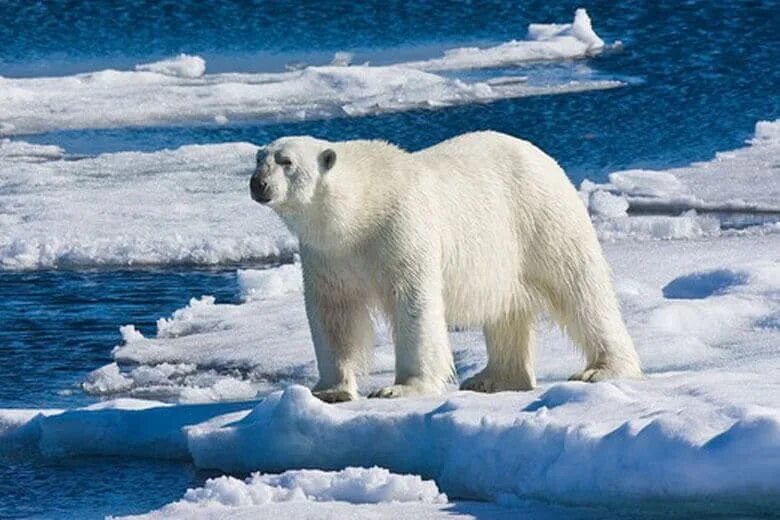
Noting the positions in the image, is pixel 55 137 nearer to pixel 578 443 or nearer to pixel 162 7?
pixel 162 7

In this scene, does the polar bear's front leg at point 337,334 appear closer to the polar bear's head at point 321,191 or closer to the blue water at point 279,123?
the polar bear's head at point 321,191

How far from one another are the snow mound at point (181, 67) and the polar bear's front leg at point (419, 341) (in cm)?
1131

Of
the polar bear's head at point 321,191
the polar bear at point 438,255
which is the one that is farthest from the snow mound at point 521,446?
the polar bear's head at point 321,191

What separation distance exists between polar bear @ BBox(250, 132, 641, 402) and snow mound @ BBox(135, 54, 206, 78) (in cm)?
1074

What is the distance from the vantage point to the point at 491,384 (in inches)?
243

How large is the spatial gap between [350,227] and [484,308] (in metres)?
0.63

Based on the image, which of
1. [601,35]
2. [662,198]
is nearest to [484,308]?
[662,198]

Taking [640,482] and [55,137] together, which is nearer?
[640,482]

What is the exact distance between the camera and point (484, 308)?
5824mm

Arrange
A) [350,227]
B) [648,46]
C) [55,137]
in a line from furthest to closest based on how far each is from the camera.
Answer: [648,46]
[55,137]
[350,227]

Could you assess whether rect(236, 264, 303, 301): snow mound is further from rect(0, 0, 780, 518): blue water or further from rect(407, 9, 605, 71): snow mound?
rect(407, 9, 605, 71): snow mound

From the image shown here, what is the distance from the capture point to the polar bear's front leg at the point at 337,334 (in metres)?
5.58

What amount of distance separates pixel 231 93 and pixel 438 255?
977 cm

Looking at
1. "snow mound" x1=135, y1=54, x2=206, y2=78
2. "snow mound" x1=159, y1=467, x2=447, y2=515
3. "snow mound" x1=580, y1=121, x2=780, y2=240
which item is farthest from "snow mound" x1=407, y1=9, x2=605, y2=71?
"snow mound" x1=159, y1=467, x2=447, y2=515
